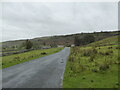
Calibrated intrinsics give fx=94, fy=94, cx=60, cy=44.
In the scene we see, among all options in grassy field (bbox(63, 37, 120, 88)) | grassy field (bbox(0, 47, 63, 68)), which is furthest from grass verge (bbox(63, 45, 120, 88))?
grassy field (bbox(0, 47, 63, 68))

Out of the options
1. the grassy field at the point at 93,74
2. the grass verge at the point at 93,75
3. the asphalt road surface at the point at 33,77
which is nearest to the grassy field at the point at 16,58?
the asphalt road surface at the point at 33,77

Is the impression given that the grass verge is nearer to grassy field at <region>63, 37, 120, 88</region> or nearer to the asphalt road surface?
grassy field at <region>63, 37, 120, 88</region>

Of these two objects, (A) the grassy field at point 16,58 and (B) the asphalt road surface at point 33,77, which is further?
Result: (A) the grassy field at point 16,58

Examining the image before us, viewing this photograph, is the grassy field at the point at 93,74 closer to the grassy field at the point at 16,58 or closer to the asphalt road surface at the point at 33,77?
the asphalt road surface at the point at 33,77

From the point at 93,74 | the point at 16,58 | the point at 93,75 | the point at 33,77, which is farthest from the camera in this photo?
the point at 16,58

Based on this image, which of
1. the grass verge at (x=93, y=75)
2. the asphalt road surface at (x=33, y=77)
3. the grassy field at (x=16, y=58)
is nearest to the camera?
the grass verge at (x=93, y=75)

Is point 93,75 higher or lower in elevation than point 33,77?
higher

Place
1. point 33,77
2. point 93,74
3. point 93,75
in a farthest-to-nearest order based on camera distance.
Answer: point 33,77
point 93,74
point 93,75

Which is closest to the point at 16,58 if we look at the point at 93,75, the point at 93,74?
the point at 93,74

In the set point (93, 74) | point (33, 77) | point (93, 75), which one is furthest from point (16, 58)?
point (93, 75)

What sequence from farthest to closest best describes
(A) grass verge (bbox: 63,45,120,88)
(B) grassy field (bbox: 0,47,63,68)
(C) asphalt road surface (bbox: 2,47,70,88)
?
1. (B) grassy field (bbox: 0,47,63,68)
2. (C) asphalt road surface (bbox: 2,47,70,88)
3. (A) grass verge (bbox: 63,45,120,88)

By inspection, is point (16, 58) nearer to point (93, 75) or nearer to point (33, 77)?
point (33, 77)

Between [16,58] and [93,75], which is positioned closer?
[93,75]

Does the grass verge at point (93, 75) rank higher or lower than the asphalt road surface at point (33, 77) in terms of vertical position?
higher
